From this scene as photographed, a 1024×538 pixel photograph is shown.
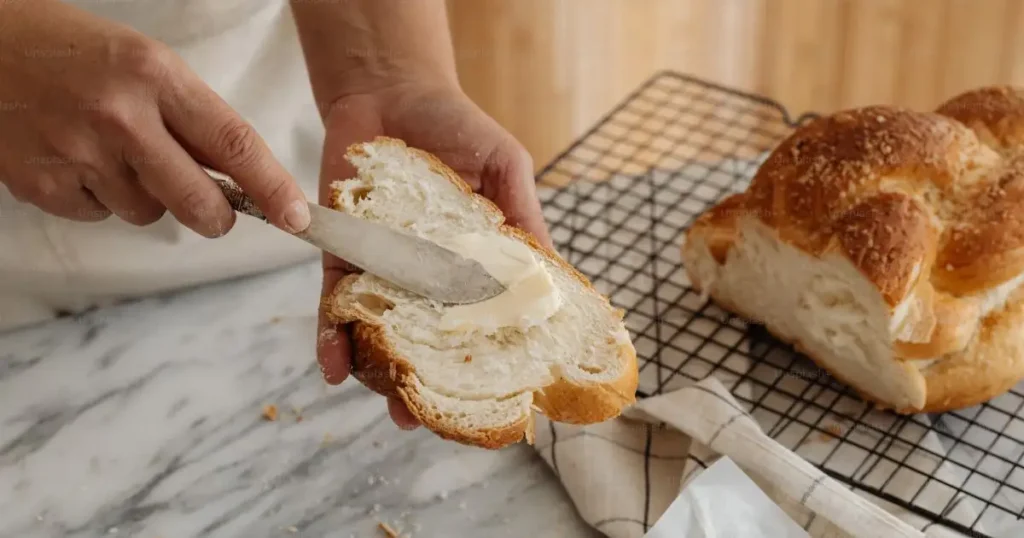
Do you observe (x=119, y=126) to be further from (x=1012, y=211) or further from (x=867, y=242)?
(x=1012, y=211)

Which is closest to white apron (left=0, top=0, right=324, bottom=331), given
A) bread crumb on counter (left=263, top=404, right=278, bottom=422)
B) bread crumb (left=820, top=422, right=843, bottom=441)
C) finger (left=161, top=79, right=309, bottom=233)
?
bread crumb on counter (left=263, top=404, right=278, bottom=422)

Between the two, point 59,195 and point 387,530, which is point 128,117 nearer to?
point 59,195

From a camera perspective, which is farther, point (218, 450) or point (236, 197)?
point (218, 450)

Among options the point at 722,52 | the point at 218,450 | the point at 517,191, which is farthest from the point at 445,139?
the point at 722,52

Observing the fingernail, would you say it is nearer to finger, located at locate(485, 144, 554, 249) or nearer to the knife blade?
the knife blade

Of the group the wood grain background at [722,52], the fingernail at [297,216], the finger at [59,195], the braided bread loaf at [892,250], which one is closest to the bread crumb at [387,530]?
the fingernail at [297,216]

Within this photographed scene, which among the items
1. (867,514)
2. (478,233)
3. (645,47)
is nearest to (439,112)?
(478,233)

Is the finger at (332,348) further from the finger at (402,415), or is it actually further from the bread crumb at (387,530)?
the bread crumb at (387,530)
